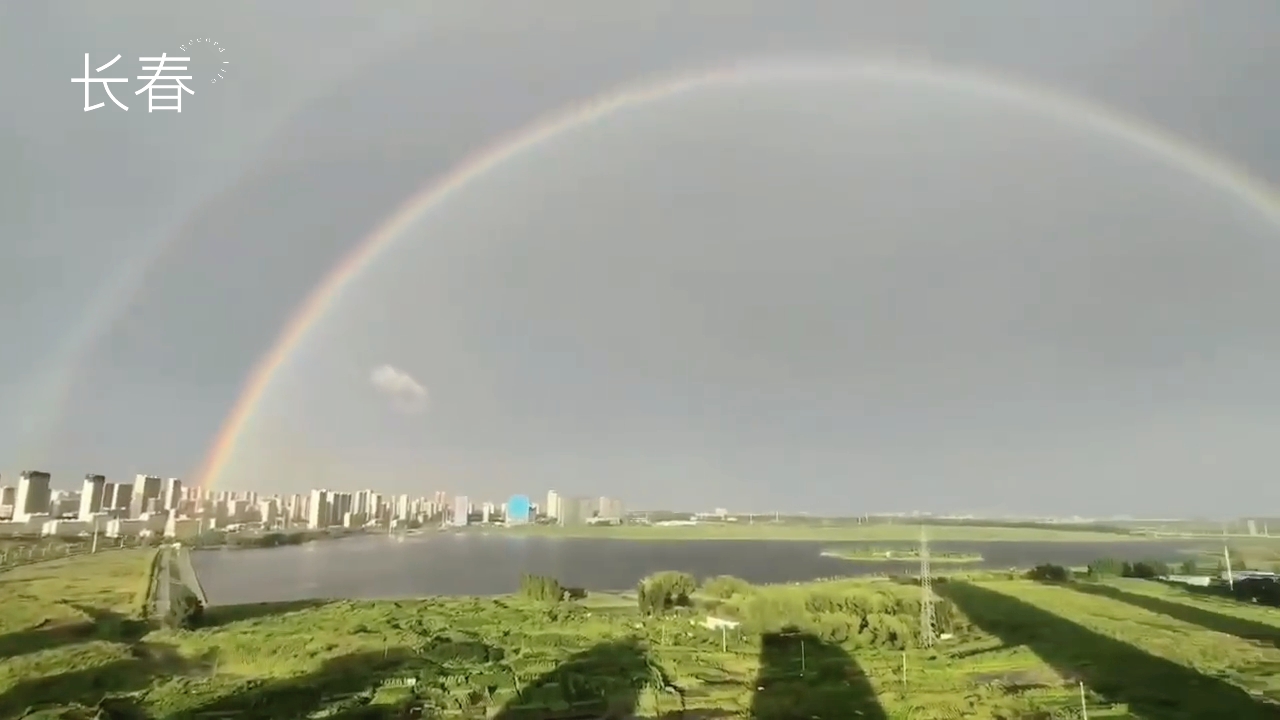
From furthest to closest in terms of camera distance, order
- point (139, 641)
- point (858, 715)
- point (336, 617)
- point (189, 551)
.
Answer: point (189, 551), point (336, 617), point (139, 641), point (858, 715)

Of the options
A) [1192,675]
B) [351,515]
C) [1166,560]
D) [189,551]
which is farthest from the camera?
[351,515]

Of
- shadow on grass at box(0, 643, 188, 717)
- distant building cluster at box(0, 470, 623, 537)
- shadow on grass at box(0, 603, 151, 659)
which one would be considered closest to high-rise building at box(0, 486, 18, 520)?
distant building cluster at box(0, 470, 623, 537)

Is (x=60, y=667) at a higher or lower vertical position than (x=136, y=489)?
lower

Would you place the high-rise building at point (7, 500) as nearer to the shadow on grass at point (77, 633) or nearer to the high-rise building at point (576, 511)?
the shadow on grass at point (77, 633)

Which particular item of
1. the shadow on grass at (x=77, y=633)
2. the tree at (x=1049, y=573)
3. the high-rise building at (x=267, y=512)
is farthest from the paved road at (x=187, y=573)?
the tree at (x=1049, y=573)

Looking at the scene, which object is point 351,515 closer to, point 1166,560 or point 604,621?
point 604,621

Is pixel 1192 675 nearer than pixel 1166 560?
Yes

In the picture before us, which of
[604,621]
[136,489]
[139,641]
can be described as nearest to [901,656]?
[604,621]

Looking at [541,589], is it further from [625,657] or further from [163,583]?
[163,583]
